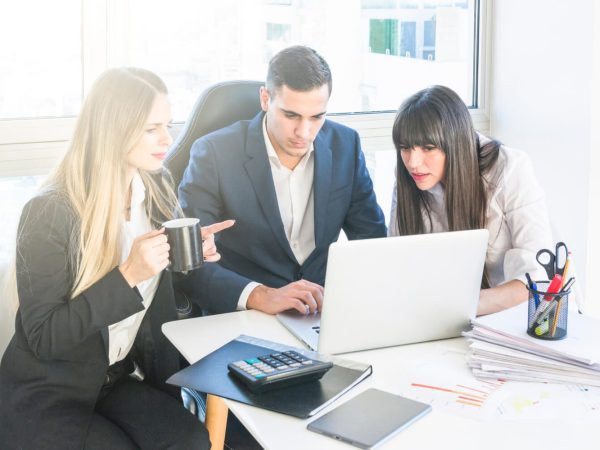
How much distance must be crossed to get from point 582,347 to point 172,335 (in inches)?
32.4

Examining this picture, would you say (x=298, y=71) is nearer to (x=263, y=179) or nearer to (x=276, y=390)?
(x=263, y=179)

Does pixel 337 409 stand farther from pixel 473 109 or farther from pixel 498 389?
pixel 473 109

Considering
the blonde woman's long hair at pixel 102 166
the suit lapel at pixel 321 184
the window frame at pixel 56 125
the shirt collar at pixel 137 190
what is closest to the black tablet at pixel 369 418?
the blonde woman's long hair at pixel 102 166

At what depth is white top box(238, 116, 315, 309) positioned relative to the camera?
7.69ft

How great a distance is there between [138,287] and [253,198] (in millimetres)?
461

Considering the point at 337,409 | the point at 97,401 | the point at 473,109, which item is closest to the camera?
the point at 337,409

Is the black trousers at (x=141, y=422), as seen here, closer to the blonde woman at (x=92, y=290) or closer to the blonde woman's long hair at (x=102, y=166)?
the blonde woman at (x=92, y=290)

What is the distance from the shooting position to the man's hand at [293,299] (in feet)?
5.86

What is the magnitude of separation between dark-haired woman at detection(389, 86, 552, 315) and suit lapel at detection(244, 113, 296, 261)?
38cm

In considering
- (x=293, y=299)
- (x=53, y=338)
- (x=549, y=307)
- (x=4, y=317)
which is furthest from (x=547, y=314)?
(x=4, y=317)

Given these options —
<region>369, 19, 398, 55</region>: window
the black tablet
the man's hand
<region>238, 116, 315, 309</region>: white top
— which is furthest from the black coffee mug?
<region>369, 19, 398, 55</region>: window

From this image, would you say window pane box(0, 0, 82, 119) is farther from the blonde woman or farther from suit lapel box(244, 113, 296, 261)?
the blonde woman

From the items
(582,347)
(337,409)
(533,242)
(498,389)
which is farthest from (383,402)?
(533,242)

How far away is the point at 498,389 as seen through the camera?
1421mm
